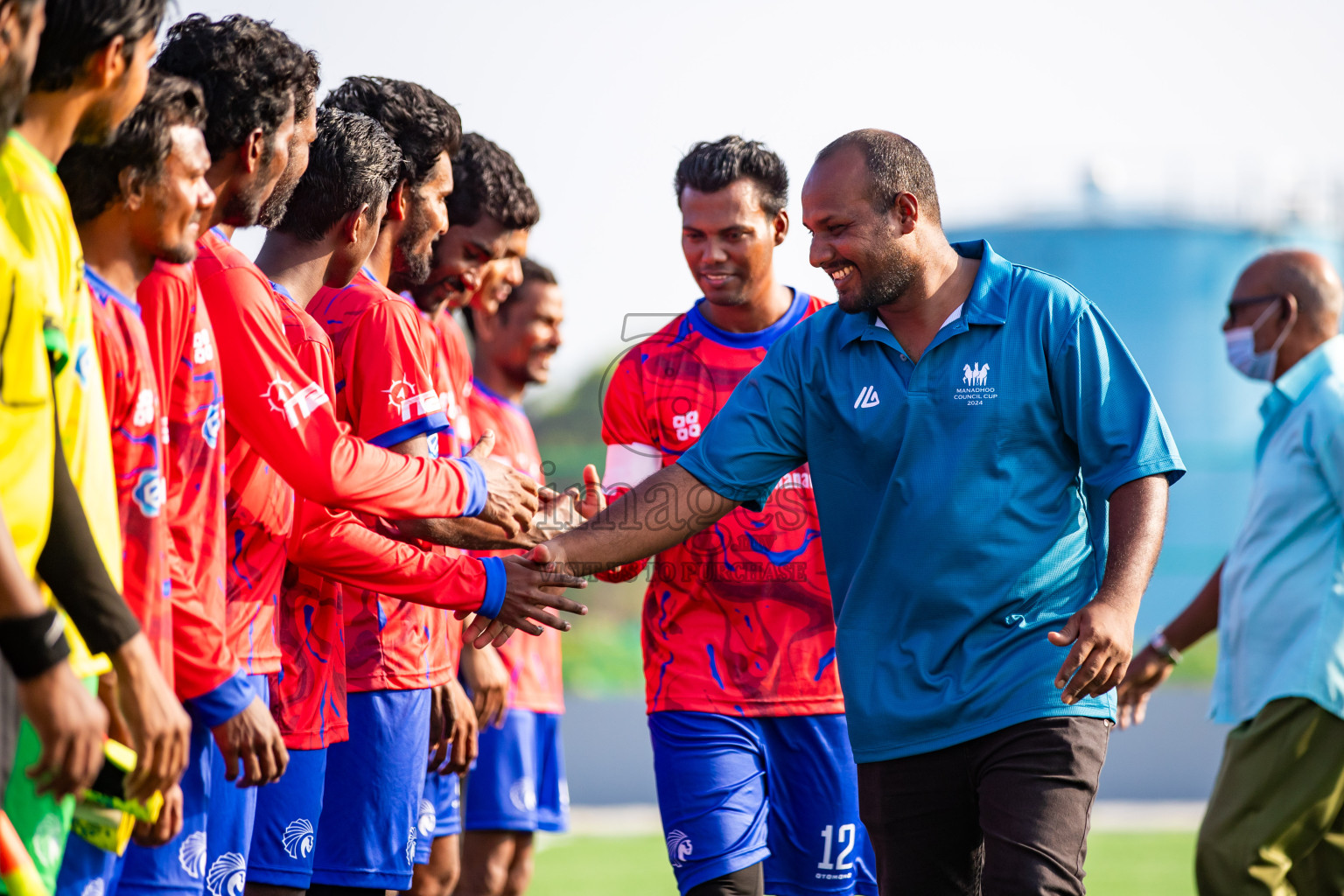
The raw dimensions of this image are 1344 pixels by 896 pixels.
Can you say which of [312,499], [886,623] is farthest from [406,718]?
[886,623]

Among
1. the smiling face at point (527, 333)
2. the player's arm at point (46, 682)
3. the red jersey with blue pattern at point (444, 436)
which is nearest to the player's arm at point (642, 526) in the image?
the red jersey with blue pattern at point (444, 436)

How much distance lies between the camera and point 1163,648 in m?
5.62

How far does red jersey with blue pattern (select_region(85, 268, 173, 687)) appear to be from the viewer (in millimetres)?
2719

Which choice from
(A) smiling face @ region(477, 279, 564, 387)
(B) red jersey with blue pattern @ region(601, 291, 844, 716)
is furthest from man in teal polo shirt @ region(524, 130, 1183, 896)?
(A) smiling face @ region(477, 279, 564, 387)

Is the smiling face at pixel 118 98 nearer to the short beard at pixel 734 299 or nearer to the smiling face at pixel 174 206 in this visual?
the smiling face at pixel 174 206

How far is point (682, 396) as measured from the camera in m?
5.26

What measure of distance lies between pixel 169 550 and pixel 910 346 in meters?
2.16

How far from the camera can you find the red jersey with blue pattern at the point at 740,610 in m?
4.98

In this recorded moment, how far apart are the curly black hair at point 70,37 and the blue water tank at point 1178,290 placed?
28578mm

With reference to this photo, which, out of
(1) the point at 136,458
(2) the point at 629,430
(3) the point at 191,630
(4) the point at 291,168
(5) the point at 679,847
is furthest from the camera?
(2) the point at 629,430

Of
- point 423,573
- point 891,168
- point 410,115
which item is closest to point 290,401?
point 423,573

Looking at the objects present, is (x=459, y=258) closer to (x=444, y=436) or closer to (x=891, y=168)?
(x=444, y=436)

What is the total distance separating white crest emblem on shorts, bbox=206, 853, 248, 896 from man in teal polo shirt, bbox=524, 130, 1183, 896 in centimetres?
136

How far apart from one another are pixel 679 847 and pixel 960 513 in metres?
1.76
